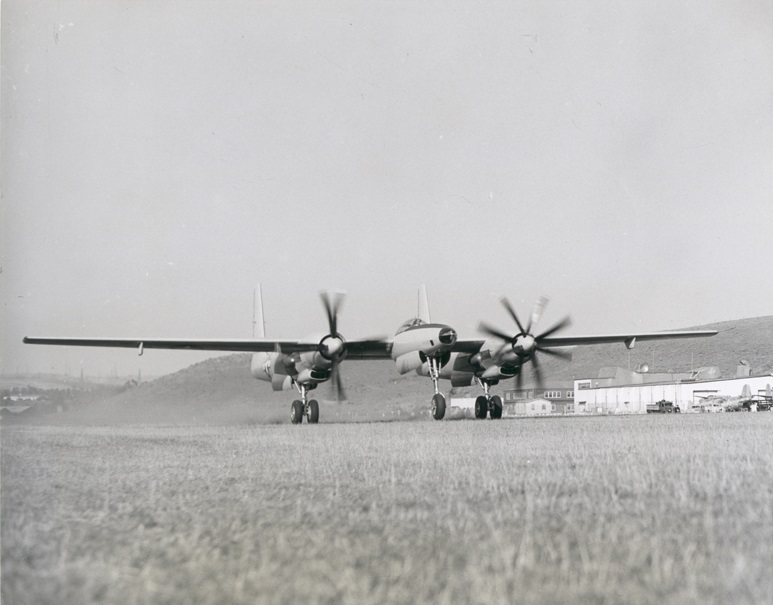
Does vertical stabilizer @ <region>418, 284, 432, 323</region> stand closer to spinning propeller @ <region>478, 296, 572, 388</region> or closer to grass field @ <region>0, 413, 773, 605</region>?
spinning propeller @ <region>478, 296, 572, 388</region>

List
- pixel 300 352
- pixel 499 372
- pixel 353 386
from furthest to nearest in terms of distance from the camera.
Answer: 1. pixel 353 386
2. pixel 300 352
3. pixel 499 372

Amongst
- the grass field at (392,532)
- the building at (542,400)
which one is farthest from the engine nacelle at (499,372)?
the building at (542,400)

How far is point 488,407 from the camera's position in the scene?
30.7 meters

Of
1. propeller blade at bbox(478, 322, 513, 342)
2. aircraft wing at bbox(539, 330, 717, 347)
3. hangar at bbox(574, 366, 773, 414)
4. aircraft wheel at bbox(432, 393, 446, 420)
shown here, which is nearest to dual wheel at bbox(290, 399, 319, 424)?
aircraft wheel at bbox(432, 393, 446, 420)

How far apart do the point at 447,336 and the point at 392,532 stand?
20.4m

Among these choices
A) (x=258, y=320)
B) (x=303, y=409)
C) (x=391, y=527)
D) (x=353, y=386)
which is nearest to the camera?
(x=391, y=527)

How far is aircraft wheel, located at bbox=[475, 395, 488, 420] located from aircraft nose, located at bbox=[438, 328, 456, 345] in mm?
5418

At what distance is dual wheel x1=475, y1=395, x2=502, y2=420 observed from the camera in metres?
30.5

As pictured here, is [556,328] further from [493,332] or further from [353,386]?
[353,386]

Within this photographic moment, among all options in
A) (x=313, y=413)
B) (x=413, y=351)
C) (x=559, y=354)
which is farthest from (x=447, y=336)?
(x=313, y=413)

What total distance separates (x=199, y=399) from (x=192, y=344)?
17.9 m

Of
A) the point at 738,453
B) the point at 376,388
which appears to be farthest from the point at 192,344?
the point at 376,388

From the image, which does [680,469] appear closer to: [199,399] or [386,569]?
[386,569]

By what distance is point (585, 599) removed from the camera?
4.22 meters
